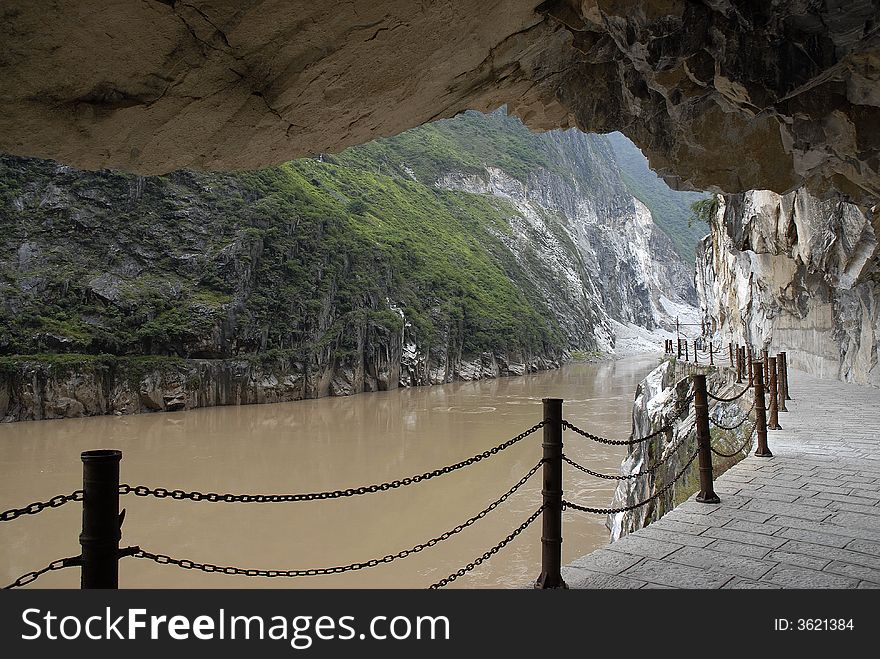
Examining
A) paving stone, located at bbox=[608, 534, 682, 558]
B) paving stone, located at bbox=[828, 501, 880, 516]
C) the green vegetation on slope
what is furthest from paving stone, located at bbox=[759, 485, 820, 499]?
the green vegetation on slope

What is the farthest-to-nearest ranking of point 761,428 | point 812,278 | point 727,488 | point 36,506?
point 812,278 → point 761,428 → point 727,488 → point 36,506

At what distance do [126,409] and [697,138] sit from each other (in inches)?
926

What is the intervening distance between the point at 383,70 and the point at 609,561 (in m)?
4.05

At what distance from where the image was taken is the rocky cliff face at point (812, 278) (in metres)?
11.2

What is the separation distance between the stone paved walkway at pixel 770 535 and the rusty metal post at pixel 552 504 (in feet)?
0.49

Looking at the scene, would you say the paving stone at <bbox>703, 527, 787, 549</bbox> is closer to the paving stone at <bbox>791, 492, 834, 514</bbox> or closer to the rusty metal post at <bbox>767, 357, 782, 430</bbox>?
the paving stone at <bbox>791, 492, 834, 514</bbox>

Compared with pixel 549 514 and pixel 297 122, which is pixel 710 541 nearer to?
pixel 549 514

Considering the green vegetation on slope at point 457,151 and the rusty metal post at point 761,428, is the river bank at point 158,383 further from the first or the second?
the green vegetation on slope at point 457,151

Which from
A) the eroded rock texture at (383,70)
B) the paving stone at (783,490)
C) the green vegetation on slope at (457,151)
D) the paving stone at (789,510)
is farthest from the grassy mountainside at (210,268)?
the paving stone at (789,510)

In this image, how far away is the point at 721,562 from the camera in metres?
3.75

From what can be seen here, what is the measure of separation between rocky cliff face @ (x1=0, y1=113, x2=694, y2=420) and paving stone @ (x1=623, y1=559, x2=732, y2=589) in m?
23.6

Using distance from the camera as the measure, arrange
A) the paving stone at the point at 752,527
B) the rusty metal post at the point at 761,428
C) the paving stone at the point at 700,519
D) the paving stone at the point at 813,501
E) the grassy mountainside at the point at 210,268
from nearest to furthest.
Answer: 1. the paving stone at the point at 752,527
2. the paving stone at the point at 700,519
3. the paving stone at the point at 813,501
4. the rusty metal post at the point at 761,428
5. the grassy mountainside at the point at 210,268

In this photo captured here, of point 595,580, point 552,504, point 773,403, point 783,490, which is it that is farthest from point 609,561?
point 773,403

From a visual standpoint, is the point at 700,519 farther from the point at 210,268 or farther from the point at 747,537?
the point at 210,268
